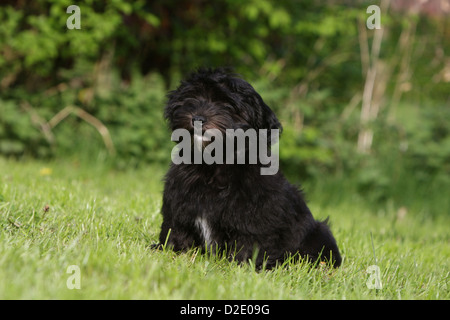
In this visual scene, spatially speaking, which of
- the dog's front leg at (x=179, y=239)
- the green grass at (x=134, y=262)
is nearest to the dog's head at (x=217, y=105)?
the dog's front leg at (x=179, y=239)

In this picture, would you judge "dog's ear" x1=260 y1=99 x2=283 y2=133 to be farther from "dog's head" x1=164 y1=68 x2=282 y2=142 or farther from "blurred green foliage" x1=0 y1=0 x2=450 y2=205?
"blurred green foliage" x1=0 y1=0 x2=450 y2=205

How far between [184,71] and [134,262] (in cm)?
630

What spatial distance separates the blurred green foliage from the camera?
7152mm

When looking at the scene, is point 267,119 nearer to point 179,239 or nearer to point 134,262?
point 179,239

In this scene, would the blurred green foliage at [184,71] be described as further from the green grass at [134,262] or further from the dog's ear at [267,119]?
the dog's ear at [267,119]

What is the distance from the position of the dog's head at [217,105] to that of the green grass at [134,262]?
32.7 inches

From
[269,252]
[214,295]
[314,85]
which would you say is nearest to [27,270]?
[214,295]

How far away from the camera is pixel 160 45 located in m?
8.52

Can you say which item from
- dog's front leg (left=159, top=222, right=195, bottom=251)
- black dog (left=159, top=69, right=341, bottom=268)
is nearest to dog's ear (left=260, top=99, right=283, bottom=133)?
black dog (left=159, top=69, right=341, bottom=268)

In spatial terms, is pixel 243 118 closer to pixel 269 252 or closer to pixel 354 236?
pixel 269 252

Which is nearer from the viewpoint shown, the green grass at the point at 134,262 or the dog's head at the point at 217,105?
the green grass at the point at 134,262

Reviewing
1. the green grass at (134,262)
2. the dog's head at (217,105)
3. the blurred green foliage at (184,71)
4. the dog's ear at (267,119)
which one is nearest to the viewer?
the green grass at (134,262)

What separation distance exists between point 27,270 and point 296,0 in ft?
23.1

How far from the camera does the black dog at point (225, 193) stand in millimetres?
3102
